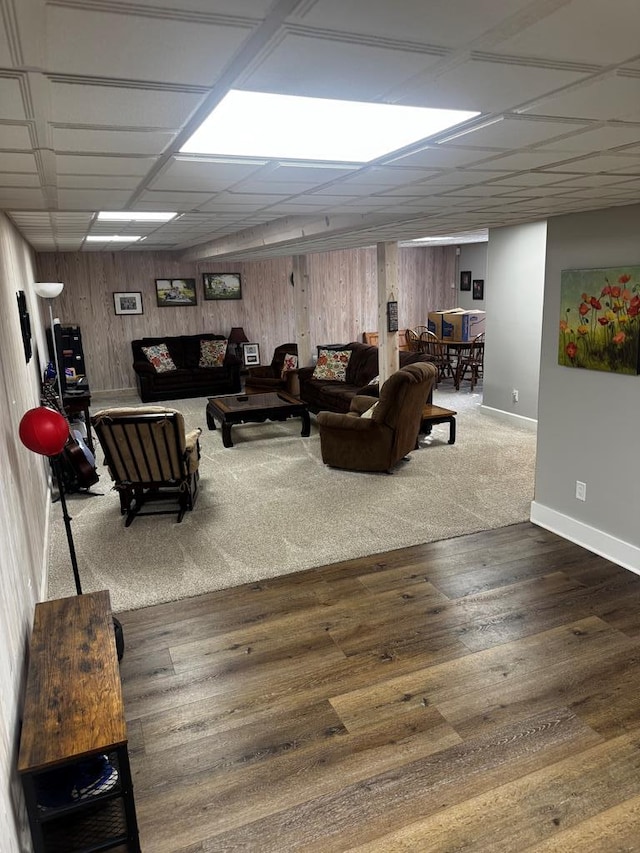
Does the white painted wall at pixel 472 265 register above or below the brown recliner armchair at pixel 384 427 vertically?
above

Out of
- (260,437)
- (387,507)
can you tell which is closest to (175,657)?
(387,507)

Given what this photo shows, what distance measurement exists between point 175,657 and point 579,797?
6.17 feet

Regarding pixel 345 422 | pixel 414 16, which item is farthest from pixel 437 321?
pixel 414 16

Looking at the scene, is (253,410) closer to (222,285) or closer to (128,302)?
(128,302)

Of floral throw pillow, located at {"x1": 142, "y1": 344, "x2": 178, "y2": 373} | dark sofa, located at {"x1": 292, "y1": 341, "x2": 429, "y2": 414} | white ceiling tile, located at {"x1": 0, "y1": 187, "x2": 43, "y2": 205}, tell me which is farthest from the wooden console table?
floral throw pillow, located at {"x1": 142, "y1": 344, "x2": 178, "y2": 373}

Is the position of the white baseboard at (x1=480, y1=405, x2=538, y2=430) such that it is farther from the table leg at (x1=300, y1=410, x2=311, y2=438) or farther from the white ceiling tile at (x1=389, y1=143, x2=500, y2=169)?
the white ceiling tile at (x1=389, y1=143, x2=500, y2=169)

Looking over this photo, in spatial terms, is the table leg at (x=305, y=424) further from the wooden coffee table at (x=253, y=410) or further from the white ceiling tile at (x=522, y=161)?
the white ceiling tile at (x=522, y=161)

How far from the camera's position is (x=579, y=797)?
210 centimetres

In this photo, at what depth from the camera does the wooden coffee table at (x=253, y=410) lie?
653 cm

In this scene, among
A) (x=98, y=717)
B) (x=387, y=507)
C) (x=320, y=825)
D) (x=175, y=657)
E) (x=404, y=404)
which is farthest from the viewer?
(x=404, y=404)

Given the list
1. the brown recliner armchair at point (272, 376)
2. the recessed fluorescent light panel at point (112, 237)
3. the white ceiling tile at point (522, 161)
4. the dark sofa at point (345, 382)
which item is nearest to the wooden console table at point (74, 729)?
the white ceiling tile at point (522, 161)

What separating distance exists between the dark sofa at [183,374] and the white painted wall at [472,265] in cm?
504

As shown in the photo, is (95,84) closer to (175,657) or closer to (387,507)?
(175,657)

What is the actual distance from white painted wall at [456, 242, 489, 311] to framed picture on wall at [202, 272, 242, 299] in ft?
15.0
